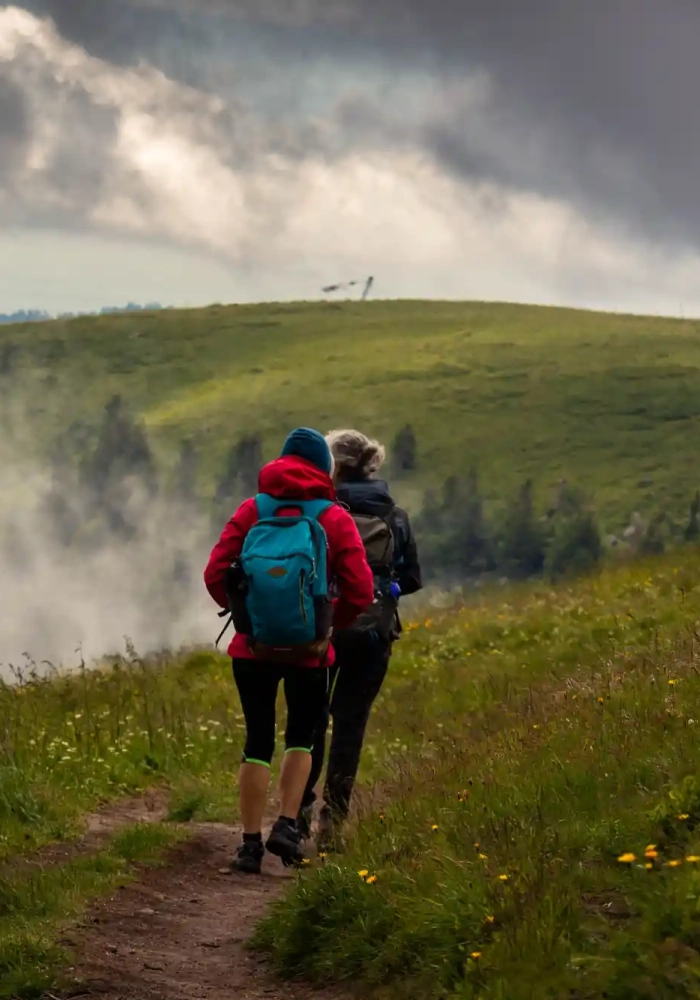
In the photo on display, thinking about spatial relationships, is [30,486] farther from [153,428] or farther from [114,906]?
[114,906]

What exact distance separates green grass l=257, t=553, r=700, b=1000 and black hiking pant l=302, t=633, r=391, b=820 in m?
0.30

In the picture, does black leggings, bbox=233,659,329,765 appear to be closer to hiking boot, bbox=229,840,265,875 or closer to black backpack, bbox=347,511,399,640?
hiking boot, bbox=229,840,265,875

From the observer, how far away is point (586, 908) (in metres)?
5.22

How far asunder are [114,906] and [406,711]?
23.2ft

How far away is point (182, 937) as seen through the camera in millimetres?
6844

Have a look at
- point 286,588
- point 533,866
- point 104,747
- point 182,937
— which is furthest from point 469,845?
point 104,747

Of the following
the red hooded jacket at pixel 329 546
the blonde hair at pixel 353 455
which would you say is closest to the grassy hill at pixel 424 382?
the blonde hair at pixel 353 455

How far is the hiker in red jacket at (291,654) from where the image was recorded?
755 cm

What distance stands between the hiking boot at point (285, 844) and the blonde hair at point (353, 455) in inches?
84.6

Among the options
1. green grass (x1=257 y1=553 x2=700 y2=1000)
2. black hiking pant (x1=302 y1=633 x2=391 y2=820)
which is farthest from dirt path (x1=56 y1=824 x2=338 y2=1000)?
black hiking pant (x1=302 y1=633 x2=391 y2=820)

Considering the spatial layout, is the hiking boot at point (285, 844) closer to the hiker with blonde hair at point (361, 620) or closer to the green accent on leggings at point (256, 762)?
the green accent on leggings at point (256, 762)

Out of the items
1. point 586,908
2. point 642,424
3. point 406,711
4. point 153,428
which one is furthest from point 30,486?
point 586,908

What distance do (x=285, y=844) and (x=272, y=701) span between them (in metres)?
0.81

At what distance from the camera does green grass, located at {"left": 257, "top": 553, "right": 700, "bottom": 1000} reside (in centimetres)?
484
